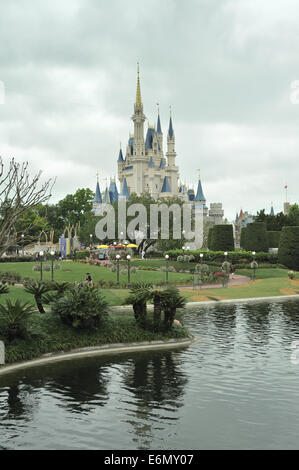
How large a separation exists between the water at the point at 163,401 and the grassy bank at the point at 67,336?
1177 millimetres

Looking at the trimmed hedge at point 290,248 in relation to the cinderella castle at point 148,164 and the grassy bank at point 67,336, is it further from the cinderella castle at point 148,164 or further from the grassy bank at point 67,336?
the cinderella castle at point 148,164

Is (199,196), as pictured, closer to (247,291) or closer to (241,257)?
(241,257)

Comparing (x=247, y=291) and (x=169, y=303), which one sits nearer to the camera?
(x=169, y=303)

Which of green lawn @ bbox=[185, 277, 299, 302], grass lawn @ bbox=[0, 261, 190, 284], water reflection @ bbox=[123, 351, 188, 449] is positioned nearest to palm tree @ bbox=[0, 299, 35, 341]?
water reflection @ bbox=[123, 351, 188, 449]

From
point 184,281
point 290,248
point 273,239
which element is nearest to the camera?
point 184,281

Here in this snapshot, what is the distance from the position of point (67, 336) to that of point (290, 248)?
40.4 meters

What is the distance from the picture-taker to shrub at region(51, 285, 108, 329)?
18.8 metres

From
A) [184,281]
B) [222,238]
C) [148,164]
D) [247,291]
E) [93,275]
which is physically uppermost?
[148,164]

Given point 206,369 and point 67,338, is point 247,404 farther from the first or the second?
point 67,338

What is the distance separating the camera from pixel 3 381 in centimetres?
1445

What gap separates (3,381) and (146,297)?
768 centimetres

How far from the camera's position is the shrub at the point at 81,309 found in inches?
739

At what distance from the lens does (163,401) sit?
1259 cm

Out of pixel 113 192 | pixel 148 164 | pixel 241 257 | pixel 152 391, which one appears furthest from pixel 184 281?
pixel 113 192
